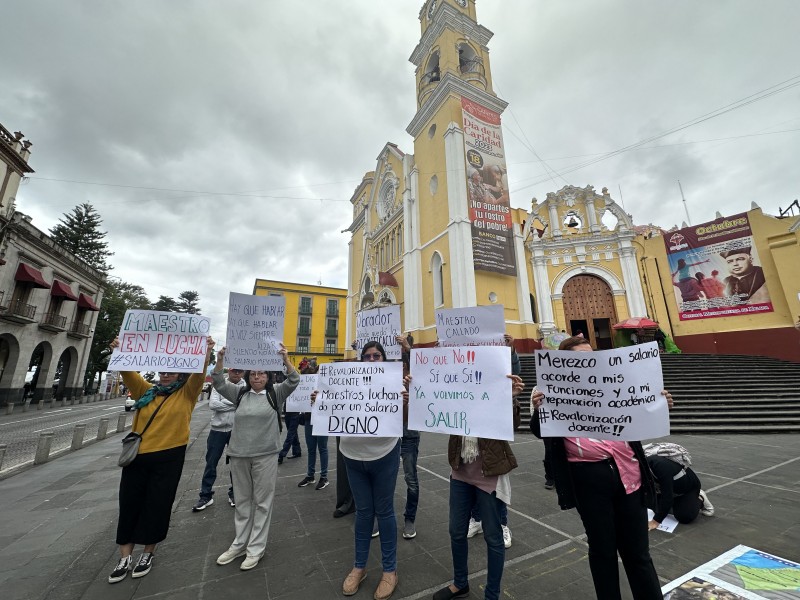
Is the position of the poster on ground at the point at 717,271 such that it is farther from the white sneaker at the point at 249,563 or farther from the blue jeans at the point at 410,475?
the white sneaker at the point at 249,563

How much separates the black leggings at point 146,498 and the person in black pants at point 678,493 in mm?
4866

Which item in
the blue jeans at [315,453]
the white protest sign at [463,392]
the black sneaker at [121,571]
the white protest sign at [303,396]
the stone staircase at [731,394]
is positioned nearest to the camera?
the white protest sign at [463,392]

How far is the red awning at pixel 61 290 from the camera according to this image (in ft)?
67.1

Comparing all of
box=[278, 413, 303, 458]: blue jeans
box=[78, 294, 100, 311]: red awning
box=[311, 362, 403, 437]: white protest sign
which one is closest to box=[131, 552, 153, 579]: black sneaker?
box=[311, 362, 403, 437]: white protest sign

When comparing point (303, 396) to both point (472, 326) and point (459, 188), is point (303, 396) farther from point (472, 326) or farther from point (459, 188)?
point (459, 188)

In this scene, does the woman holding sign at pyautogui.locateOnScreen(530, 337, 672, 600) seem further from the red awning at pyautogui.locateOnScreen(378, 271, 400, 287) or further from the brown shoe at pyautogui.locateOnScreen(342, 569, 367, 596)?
the red awning at pyautogui.locateOnScreen(378, 271, 400, 287)

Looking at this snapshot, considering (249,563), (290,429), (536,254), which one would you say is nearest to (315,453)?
(290,429)

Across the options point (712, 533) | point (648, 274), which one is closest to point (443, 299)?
point (648, 274)

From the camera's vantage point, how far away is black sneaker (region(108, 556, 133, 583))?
2.71m

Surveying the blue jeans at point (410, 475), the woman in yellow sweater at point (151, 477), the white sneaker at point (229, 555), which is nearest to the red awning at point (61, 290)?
the woman in yellow sweater at point (151, 477)

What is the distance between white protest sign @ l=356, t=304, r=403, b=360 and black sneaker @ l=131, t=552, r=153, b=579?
9.86 feet

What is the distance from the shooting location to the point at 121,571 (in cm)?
275

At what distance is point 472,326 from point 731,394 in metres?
11.4

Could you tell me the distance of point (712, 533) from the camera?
3.29 meters
